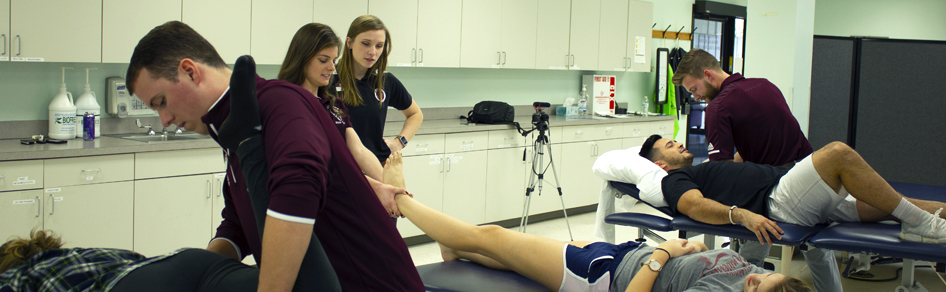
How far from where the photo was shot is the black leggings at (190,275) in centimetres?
121

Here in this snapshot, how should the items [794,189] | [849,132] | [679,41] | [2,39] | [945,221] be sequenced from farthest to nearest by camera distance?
[679,41] < [849,132] < [2,39] < [794,189] < [945,221]

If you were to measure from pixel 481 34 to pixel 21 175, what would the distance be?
2927 millimetres

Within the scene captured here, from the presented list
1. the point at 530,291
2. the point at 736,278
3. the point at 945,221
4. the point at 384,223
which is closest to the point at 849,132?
the point at 945,221

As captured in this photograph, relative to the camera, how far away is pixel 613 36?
18.6 ft

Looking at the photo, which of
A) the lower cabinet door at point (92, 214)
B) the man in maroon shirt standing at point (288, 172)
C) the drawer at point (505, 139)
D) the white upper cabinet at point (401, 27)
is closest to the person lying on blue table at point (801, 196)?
the man in maroon shirt standing at point (288, 172)

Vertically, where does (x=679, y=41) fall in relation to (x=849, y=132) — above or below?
above

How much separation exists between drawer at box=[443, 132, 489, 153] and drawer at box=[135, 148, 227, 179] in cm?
145

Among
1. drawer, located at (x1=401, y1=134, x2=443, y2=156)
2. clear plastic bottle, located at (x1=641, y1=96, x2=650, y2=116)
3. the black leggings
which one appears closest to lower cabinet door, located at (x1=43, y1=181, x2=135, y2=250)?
drawer, located at (x1=401, y1=134, x2=443, y2=156)

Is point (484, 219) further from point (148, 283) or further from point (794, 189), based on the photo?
point (148, 283)

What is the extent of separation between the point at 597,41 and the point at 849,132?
2.06 metres

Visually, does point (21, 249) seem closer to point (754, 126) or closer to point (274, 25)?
point (274, 25)

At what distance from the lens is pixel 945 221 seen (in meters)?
2.27

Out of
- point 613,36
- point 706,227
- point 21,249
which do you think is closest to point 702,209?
point 706,227

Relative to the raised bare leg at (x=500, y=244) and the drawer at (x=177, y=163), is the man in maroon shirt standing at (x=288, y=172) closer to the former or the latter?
the raised bare leg at (x=500, y=244)
